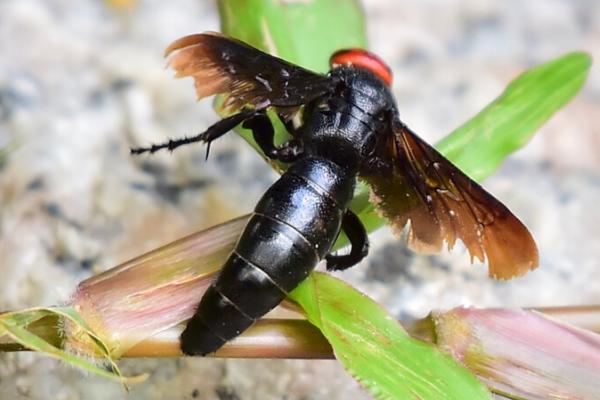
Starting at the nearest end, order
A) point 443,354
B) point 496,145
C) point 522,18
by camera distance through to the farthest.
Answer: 1. point 443,354
2. point 496,145
3. point 522,18

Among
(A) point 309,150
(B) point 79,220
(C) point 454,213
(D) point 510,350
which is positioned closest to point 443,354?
(D) point 510,350

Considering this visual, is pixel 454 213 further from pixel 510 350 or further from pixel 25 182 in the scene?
pixel 25 182

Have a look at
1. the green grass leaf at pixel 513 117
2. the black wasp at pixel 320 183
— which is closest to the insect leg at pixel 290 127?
the black wasp at pixel 320 183

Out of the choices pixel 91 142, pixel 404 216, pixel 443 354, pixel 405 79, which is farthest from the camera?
pixel 405 79

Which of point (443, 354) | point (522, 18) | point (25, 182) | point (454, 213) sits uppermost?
point (522, 18)

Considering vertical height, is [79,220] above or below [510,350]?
below

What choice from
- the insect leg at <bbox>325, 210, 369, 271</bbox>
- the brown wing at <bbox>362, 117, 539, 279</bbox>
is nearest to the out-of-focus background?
the insect leg at <bbox>325, 210, 369, 271</bbox>
